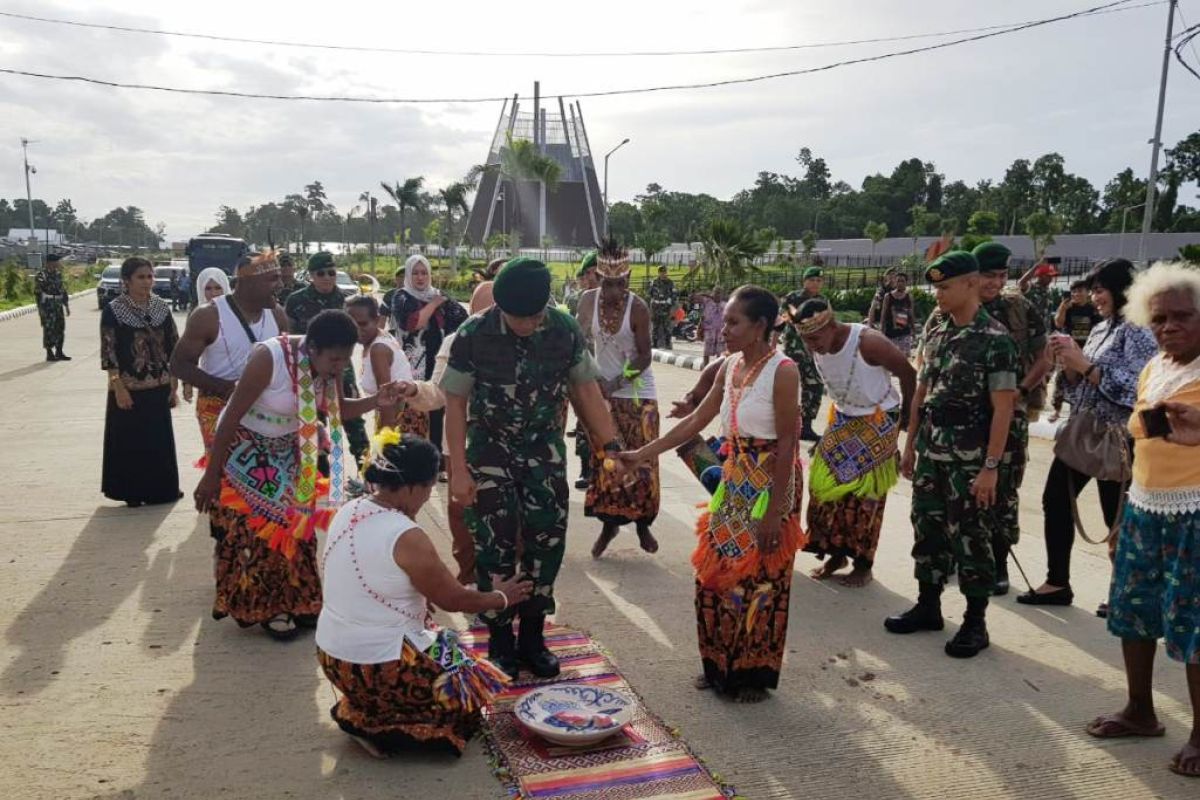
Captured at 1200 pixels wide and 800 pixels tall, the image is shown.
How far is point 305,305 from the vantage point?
752cm

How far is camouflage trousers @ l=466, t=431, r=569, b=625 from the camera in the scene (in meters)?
3.90

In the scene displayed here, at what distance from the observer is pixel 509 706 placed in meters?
3.78

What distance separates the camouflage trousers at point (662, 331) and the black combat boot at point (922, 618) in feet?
49.4

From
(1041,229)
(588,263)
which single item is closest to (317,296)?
(588,263)

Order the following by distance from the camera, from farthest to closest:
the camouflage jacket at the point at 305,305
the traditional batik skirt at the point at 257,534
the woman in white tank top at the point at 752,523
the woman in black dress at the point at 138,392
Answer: the camouflage jacket at the point at 305,305, the woman in black dress at the point at 138,392, the traditional batik skirt at the point at 257,534, the woman in white tank top at the point at 752,523

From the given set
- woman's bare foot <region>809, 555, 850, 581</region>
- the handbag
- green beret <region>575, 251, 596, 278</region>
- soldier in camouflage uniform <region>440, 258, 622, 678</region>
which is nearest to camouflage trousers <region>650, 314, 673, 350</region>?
green beret <region>575, 251, 596, 278</region>

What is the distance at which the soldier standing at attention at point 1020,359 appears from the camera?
A: 4.80 metres

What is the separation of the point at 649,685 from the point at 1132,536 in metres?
2.00

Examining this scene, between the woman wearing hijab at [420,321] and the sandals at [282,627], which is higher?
the woman wearing hijab at [420,321]

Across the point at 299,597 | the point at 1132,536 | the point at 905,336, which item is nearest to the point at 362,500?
the point at 299,597

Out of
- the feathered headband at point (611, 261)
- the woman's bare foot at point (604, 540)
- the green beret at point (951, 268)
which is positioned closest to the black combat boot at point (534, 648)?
the woman's bare foot at point (604, 540)

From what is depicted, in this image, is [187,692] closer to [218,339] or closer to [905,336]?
[218,339]

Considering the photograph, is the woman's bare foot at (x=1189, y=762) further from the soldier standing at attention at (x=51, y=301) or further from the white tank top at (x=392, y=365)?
the soldier standing at attention at (x=51, y=301)

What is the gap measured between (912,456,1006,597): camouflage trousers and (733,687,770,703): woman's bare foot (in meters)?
1.18
